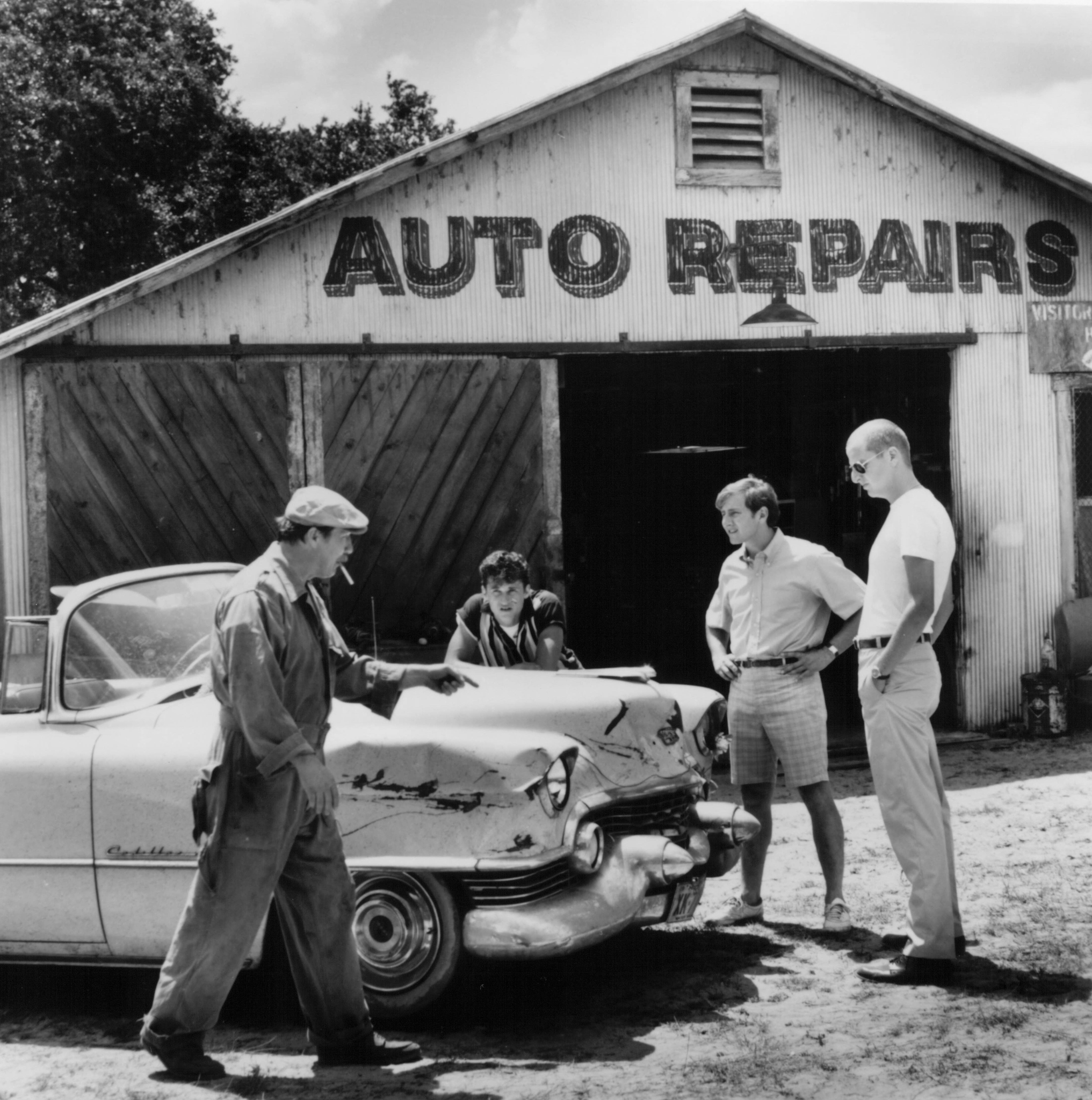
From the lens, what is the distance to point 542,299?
31.7ft

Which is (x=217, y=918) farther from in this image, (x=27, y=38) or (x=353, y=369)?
(x=27, y=38)

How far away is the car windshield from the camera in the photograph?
5180 mm

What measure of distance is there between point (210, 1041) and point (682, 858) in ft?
5.36

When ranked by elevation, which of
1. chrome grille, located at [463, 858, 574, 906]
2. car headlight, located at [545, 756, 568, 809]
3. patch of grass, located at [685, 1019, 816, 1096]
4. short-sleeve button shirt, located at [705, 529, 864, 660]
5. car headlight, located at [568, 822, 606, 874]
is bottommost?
patch of grass, located at [685, 1019, 816, 1096]

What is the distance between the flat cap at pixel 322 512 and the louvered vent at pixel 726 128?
6354 millimetres

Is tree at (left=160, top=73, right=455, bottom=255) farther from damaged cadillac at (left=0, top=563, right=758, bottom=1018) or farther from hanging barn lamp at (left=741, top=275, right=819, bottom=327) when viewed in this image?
damaged cadillac at (left=0, top=563, right=758, bottom=1018)

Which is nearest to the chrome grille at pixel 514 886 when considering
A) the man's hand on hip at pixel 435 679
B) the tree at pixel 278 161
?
the man's hand on hip at pixel 435 679

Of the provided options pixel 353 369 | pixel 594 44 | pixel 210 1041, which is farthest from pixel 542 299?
pixel 210 1041

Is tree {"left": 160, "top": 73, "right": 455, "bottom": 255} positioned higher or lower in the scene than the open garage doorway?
higher

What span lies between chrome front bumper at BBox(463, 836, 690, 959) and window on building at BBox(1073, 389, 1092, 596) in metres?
7.33

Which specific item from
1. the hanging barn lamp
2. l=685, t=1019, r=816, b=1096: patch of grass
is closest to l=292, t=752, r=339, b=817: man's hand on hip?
l=685, t=1019, r=816, b=1096: patch of grass

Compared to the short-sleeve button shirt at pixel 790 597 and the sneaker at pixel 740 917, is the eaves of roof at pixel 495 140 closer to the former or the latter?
the short-sleeve button shirt at pixel 790 597

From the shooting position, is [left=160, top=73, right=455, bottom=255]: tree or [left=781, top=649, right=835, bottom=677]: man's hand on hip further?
[left=160, top=73, right=455, bottom=255]: tree

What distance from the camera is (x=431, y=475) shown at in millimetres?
9266
